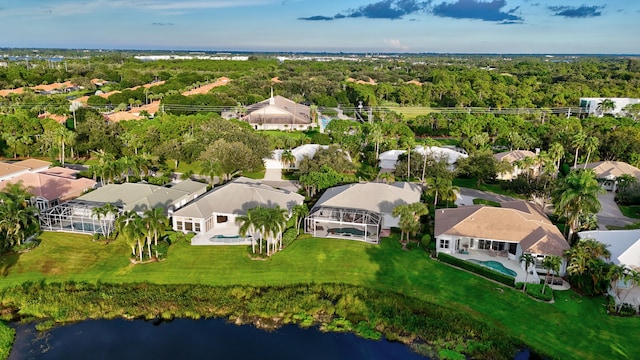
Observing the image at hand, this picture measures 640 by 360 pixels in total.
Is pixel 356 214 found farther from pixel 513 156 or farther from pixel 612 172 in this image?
pixel 612 172

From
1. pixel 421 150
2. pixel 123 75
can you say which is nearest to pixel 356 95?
pixel 421 150

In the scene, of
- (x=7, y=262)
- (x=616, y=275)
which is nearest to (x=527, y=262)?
(x=616, y=275)

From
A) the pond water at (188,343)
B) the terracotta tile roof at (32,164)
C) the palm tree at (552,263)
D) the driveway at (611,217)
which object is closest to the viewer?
the pond water at (188,343)

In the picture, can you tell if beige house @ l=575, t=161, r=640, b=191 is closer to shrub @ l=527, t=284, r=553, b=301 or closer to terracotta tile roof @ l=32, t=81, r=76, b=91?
shrub @ l=527, t=284, r=553, b=301

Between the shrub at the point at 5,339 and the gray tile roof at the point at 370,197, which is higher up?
the gray tile roof at the point at 370,197

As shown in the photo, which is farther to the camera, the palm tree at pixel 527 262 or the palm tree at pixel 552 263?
the palm tree at pixel 527 262

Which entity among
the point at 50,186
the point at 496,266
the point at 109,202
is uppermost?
the point at 50,186

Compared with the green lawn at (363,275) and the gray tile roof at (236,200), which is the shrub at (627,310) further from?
the gray tile roof at (236,200)

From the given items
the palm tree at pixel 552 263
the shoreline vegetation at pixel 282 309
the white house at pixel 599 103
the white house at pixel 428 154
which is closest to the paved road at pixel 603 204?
the white house at pixel 428 154
